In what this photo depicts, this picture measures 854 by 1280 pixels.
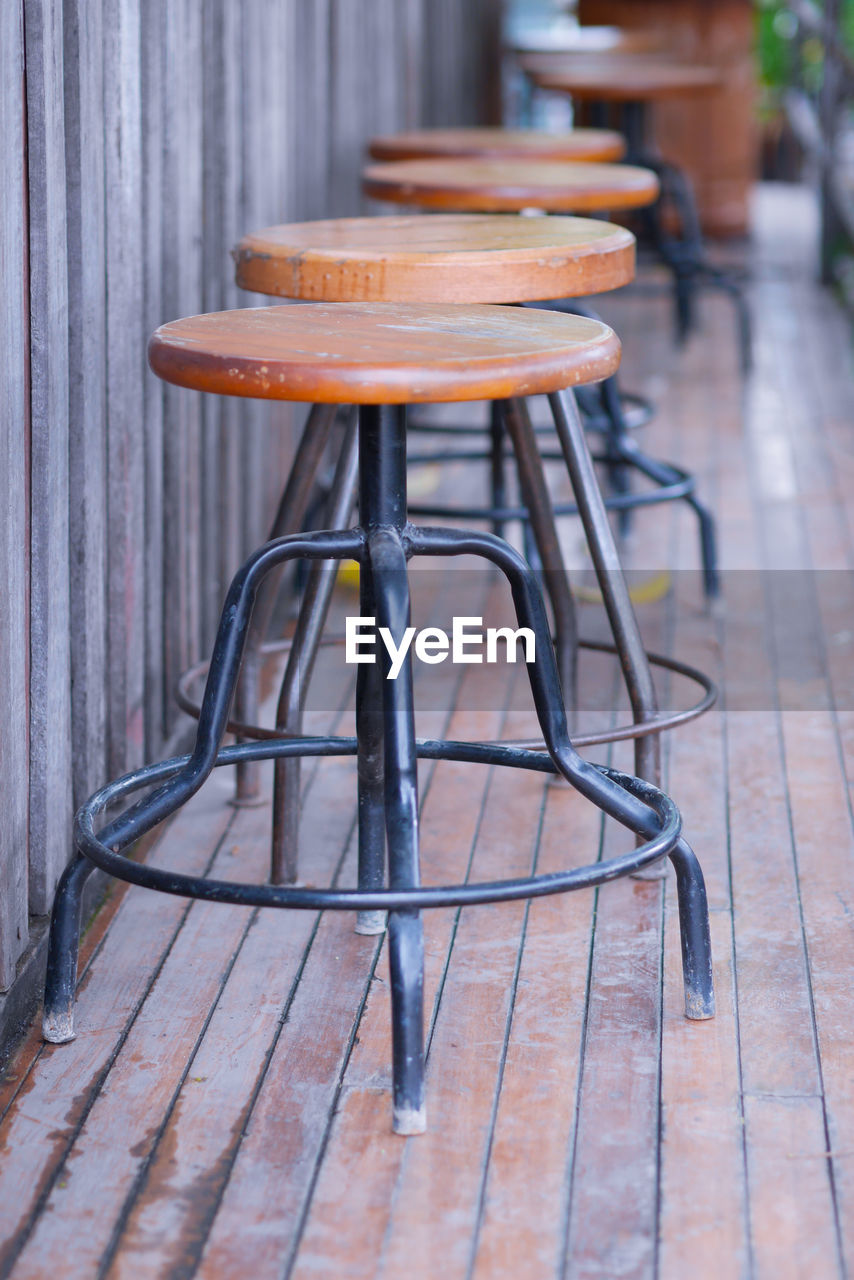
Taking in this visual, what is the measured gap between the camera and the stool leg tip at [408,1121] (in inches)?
62.0

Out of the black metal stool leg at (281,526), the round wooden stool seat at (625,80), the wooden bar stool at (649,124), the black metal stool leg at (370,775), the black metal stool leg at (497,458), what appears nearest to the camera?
the black metal stool leg at (370,775)

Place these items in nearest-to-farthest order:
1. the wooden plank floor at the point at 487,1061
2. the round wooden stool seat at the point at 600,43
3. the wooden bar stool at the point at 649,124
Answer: the wooden plank floor at the point at 487,1061 < the wooden bar stool at the point at 649,124 < the round wooden stool seat at the point at 600,43

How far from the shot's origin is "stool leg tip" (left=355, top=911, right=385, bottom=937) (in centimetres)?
199

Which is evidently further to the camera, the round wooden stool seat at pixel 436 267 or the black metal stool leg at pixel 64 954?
the round wooden stool seat at pixel 436 267

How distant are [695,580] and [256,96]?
4.43ft

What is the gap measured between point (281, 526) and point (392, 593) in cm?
60

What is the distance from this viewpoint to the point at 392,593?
1561 mm

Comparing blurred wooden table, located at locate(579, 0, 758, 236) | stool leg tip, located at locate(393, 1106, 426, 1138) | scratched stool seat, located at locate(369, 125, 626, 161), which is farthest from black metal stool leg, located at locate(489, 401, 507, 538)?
blurred wooden table, located at locate(579, 0, 758, 236)

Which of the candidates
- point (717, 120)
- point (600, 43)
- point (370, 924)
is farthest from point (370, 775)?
point (717, 120)

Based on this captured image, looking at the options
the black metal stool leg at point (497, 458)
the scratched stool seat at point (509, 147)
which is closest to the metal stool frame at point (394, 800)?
the black metal stool leg at point (497, 458)

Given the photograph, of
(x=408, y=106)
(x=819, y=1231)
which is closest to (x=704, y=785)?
(x=819, y=1231)

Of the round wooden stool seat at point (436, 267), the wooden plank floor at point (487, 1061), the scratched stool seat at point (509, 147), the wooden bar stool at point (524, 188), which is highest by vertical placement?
the scratched stool seat at point (509, 147)

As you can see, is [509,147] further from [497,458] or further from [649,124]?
[649,124]

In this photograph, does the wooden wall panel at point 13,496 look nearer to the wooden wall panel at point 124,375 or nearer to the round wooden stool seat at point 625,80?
the wooden wall panel at point 124,375
